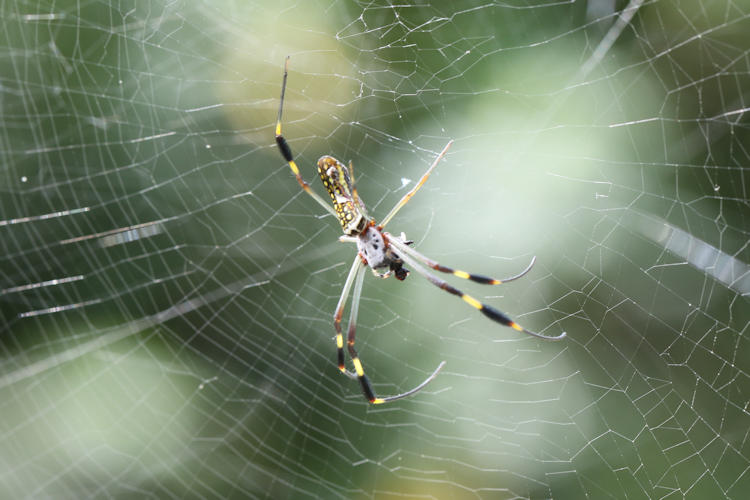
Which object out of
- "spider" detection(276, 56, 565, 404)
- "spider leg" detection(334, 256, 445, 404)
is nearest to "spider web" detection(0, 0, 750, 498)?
"spider leg" detection(334, 256, 445, 404)

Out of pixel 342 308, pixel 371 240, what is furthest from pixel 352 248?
pixel 371 240

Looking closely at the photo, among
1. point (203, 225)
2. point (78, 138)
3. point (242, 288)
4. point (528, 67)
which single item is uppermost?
point (78, 138)

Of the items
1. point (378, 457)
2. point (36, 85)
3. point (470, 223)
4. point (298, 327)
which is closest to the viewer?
point (470, 223)

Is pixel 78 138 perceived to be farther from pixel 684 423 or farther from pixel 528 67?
pixel 684 423

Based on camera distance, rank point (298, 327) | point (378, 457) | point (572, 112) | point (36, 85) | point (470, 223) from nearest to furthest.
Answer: point (572, 112)
point (470, 223)
point (378, 457)
point (298, 327)
point (36, 85)

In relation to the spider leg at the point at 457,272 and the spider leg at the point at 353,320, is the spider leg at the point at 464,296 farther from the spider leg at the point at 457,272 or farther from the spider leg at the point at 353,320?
the spider leg at the point at 353,320

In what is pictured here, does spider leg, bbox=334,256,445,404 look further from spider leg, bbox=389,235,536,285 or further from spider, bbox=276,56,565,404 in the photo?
spider leg, bbox=389,235,536,285

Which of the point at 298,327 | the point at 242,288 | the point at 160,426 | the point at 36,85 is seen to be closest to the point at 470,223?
the point at 298,327
